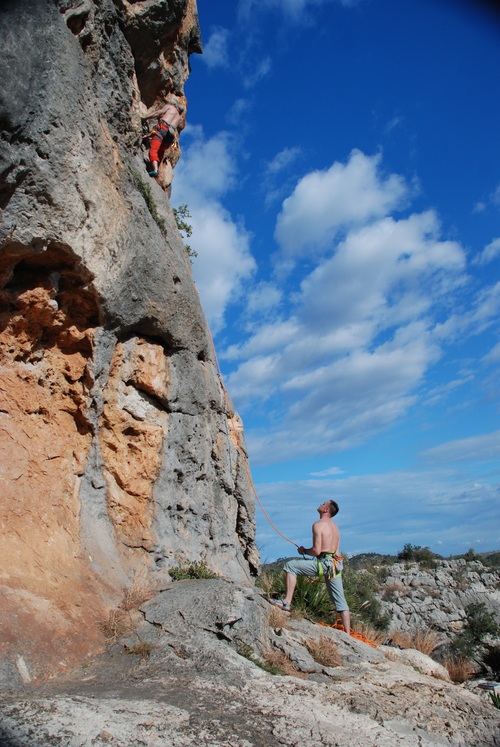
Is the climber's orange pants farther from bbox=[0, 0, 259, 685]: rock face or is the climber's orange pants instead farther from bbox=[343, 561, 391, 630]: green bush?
bbox=[343, 561, 391, 630]: green bush

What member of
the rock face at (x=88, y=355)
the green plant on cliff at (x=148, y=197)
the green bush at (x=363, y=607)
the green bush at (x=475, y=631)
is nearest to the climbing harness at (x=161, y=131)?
the rock face at (x=88, y=355)

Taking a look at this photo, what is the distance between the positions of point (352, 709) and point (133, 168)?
8.37 meters

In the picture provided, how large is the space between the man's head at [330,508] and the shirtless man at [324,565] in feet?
0.76

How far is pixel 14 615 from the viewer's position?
541 centimetres

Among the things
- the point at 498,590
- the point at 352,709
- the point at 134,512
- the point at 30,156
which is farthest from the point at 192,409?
the point at 498,590

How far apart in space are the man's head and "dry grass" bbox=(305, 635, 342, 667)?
2180 millimetres

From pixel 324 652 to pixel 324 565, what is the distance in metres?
1.63

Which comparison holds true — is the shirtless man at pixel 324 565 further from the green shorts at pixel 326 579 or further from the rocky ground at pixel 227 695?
the rocky ground at pixel 227 695

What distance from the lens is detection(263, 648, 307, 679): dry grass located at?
6267 mm

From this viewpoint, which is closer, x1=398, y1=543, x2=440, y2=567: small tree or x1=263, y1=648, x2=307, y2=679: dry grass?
x1=263, y1=648, x2=307, y2=679: dry grass

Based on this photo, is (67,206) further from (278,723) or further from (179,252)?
(278,723)

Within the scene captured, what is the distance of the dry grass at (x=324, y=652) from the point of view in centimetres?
711

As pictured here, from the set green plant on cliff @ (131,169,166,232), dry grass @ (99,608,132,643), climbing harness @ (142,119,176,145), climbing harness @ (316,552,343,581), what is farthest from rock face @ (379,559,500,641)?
climbing harness @ (142,119,176,145)

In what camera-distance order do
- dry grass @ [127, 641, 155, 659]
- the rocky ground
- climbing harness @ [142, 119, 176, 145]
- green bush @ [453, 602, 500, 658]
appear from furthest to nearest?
green bush @ [453, 602, 500, 658] < climbing harness @ [142, 119, 176, 145] < dry grass @ [127, 641, 155, 659] < the rocky ground
